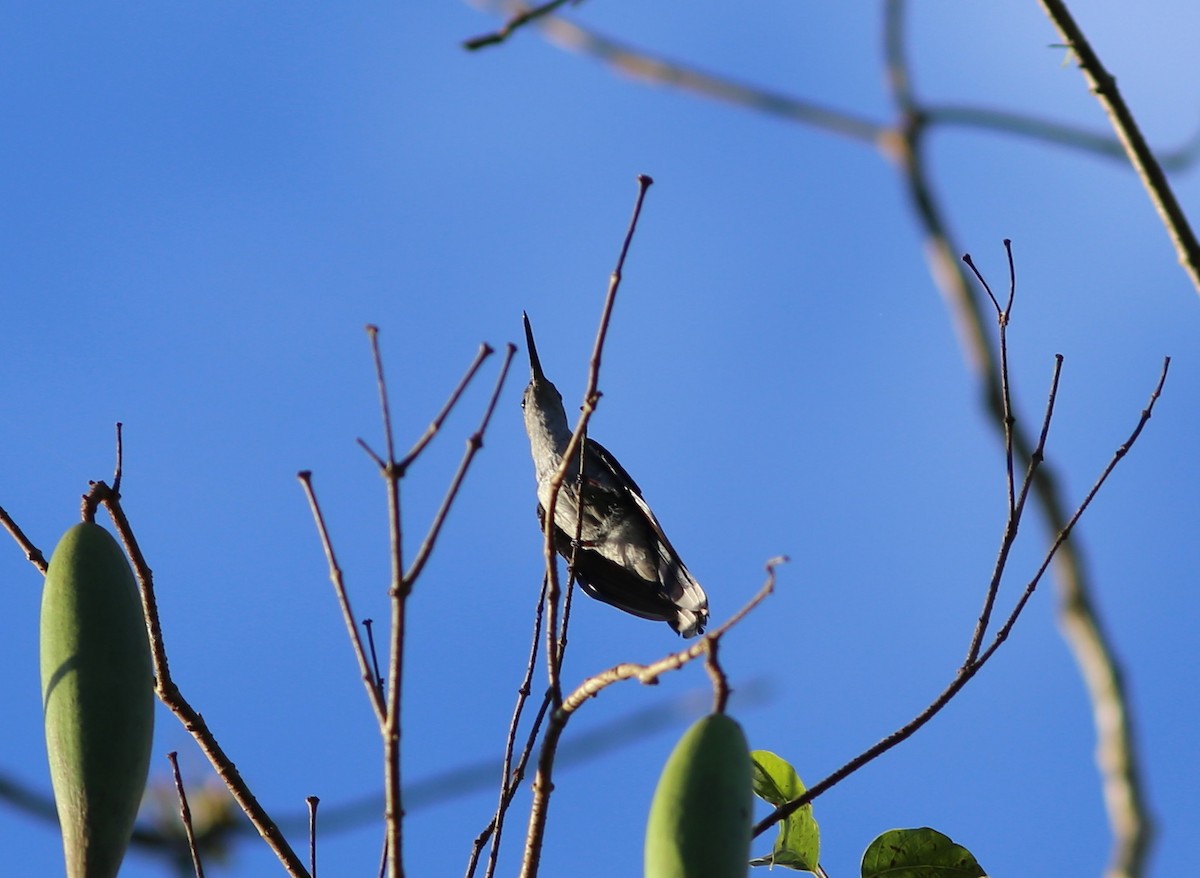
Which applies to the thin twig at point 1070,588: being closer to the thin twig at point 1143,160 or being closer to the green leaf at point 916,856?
the thin twig at point 1143,160

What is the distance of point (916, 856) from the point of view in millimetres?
2279

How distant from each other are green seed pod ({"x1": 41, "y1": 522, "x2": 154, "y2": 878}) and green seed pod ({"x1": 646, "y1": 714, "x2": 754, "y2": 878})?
57 centimetres

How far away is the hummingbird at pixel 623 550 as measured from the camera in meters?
4.44

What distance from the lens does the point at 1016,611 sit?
2.11 m

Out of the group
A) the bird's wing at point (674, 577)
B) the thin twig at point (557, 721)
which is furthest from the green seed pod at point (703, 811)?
the bird's wing at point (674, 577)

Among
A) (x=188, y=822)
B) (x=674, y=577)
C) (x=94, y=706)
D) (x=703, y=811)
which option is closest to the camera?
(x=703, y=811)

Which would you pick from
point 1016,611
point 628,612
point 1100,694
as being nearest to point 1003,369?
point 1016,611

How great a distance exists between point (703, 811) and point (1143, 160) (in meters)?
0.76

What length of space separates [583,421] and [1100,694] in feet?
3.48

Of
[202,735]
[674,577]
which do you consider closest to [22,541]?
[202,735]

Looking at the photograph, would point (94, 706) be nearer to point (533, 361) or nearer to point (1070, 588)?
point (1070, 588)

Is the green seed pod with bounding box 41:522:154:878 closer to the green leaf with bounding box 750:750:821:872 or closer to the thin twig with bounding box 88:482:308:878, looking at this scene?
the thin twig with bounding box 88:482:308:878

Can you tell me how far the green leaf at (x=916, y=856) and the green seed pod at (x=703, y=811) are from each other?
1.09 m

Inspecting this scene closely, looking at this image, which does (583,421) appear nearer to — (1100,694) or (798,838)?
(798,838)
